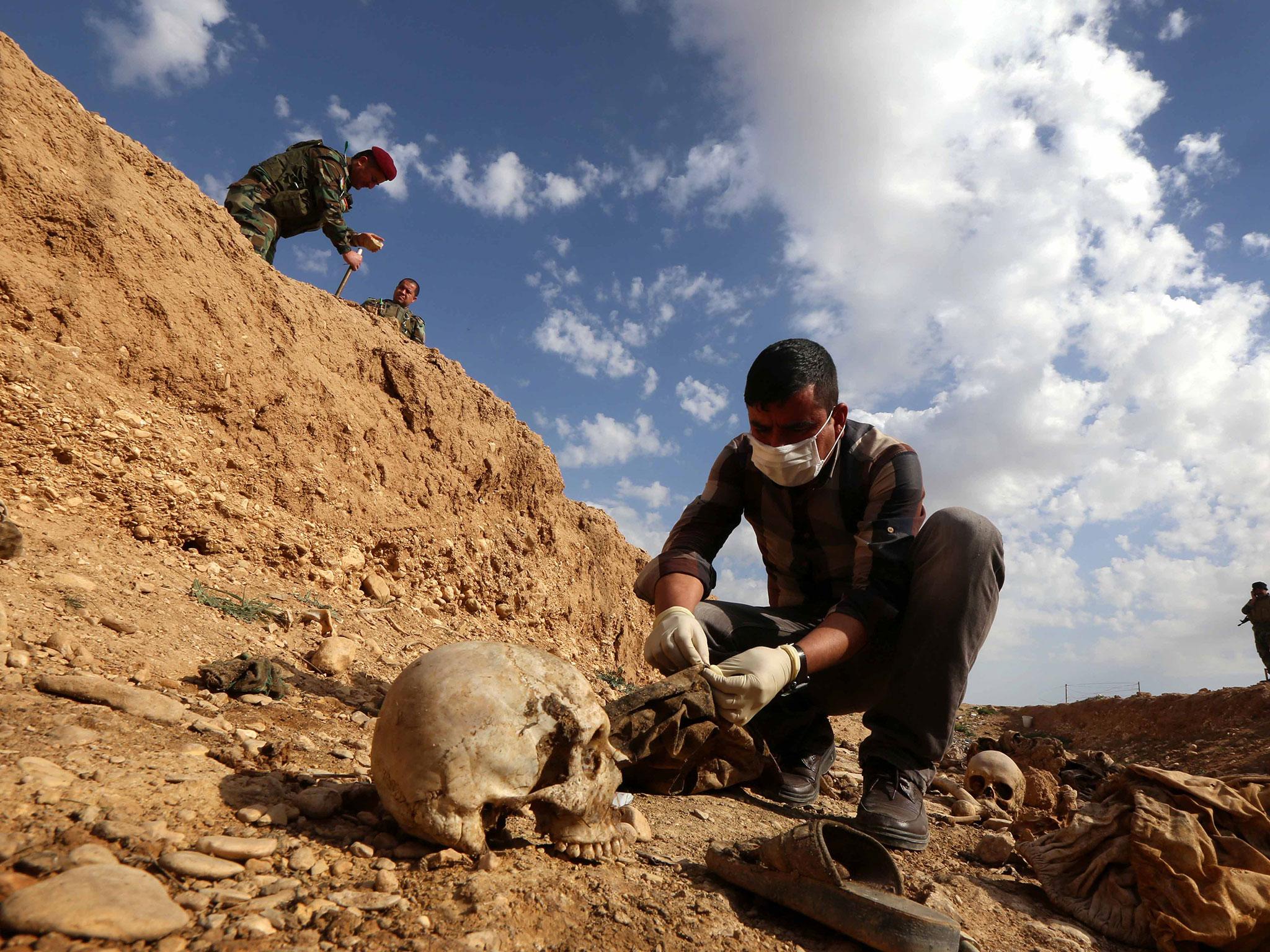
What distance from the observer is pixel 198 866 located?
4.42ft

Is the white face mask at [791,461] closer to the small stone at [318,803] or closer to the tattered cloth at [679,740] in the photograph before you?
the tattered cloth at [679,740]

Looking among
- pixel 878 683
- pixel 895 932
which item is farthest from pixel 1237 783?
pixel 895 932

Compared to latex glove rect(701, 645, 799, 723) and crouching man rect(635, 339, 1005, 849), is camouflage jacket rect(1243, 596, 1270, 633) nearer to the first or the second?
crouching man rect(635, 339, 1005, 849)

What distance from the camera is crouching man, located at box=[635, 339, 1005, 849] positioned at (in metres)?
2.58

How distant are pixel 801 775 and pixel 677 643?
35.4 inches

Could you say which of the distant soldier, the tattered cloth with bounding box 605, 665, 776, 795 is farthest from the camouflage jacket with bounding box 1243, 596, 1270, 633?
the tattered cloth with bounding box 605, 665, 776, 795

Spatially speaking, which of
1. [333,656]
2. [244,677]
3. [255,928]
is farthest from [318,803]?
[333,656]

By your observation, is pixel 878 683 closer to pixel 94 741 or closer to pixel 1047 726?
pixel 94 741

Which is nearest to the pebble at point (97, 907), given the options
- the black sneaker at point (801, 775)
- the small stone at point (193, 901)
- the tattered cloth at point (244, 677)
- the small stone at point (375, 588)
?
the small stone at point (193, 901)

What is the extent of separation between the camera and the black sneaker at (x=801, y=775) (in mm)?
3012

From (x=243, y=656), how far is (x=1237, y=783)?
11.3 ft

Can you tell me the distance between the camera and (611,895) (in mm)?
1622

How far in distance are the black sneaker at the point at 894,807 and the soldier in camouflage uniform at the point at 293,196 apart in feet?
18.1

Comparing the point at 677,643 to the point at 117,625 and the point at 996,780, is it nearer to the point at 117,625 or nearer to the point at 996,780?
the point at 117,625
